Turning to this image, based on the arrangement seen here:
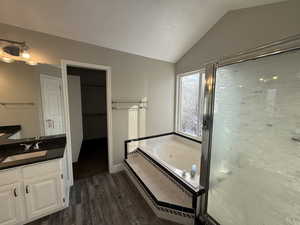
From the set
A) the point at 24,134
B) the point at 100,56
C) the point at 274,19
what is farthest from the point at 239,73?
the point at 24,134

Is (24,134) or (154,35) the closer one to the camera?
(24,134)

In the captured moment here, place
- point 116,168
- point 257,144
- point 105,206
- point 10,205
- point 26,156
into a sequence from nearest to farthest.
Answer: point 257,144
point 10,205
point 26,156
point 105,206
point 116,168

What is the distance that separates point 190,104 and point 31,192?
3.06 meters

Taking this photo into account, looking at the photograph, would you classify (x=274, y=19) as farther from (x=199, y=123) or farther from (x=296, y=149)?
(x=199, y=123)

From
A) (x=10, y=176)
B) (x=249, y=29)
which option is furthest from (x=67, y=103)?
(x=249, y=29)

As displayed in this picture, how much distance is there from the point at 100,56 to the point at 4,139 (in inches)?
71.5

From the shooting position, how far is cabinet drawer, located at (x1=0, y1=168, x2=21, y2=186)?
1302 mm

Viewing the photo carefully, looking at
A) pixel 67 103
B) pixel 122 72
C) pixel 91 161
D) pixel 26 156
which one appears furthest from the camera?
pixel 91 161

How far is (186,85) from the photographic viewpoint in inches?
123

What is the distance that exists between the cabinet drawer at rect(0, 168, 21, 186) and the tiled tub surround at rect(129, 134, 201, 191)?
1.82 meters

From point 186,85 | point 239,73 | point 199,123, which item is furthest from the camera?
point 186,85

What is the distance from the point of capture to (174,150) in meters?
3.04

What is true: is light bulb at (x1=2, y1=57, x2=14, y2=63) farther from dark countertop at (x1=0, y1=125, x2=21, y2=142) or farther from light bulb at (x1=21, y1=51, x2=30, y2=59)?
dark countertop at (x1=0, y1=125, x2=21, y2=142)

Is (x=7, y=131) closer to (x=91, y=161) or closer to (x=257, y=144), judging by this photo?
(x=91, y=161)
